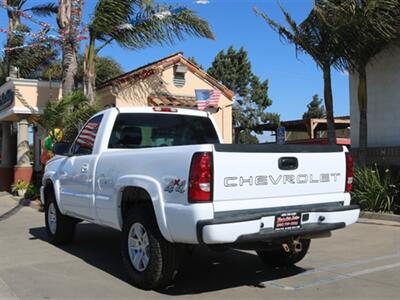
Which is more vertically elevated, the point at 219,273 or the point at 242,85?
the point at 242,85

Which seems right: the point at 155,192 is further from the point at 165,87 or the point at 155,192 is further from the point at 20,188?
the point at 165,87

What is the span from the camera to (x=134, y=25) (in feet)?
54.6

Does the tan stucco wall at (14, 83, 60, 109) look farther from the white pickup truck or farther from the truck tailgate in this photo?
the truck tailgate

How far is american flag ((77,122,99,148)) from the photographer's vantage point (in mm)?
7484

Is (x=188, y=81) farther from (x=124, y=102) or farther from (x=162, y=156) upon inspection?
(x=162, y=156)

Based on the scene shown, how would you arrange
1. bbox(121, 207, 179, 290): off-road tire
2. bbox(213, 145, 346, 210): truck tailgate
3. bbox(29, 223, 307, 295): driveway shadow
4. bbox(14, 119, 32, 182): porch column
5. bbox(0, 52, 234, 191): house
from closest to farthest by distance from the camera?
bbox(213, 145, 346, 210): truck tailgate → bbox(121, 207, 179, 290): off-road tire → bbox(29, 223, 307, 295): driveway shadow → bbox(0, 52, 234, 191): house → bbox(14, 119, 32, 182): porch column

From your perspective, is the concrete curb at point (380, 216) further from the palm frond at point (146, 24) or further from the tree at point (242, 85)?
the tree at point (242, 85)

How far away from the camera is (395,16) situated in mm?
11227

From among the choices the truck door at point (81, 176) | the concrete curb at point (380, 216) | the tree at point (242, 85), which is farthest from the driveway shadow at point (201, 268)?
the tree at point (242, 85)

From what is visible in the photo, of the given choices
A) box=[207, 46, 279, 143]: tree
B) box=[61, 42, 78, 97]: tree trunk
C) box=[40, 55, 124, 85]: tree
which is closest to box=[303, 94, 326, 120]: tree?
box=[207, 46, 279, 143]: tree

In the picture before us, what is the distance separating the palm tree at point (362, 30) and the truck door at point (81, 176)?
20.6ft

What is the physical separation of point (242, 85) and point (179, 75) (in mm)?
22108

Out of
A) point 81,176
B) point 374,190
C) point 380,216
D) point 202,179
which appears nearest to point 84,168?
point 81,176

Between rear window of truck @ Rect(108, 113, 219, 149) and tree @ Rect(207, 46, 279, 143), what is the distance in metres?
33.6
